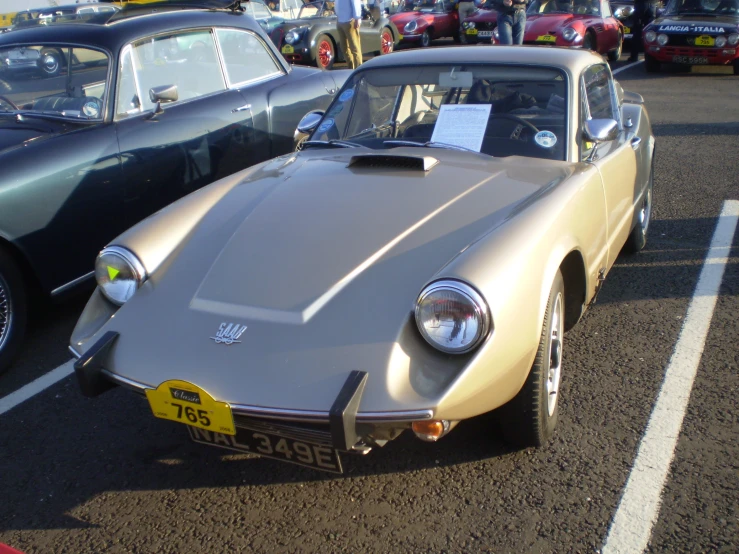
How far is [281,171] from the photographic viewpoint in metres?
3.63

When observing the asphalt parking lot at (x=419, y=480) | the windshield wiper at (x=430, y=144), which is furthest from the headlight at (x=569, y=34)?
the windshield wiper at (x=430, y=144)

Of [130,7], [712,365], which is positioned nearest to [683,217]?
[712,365]

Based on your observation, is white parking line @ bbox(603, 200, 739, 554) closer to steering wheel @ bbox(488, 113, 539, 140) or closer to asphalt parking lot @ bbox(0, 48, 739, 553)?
asphalt parking lot @ bbox(0, 48, 739, 553)

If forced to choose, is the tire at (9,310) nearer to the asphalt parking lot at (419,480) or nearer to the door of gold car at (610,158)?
the asphalt parking lot at (419,480)

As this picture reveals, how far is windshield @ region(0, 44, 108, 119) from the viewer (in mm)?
4562

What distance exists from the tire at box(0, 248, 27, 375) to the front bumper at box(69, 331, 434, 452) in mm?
1613

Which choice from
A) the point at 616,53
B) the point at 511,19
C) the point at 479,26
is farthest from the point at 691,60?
the point at 479,26

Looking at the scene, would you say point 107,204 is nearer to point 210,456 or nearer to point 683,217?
point 210,456

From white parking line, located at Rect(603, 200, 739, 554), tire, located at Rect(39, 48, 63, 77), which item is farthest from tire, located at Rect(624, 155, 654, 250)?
tire, located at Rect(39, 48, 63, 77)

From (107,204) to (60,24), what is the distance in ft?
4.99

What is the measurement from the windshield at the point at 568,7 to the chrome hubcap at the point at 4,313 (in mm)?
12166

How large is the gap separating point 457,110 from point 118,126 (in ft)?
6.94

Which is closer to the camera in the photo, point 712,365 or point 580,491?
point 580,491

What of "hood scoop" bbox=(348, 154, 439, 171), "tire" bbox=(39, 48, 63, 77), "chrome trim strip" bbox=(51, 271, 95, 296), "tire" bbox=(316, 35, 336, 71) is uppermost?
"tire" bbox=(39, 48, 63, 77)
